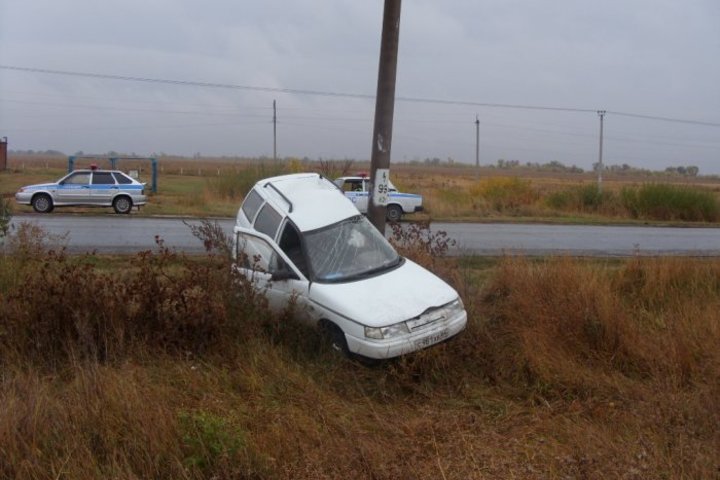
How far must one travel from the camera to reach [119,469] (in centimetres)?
397

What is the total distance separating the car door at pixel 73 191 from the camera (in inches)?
891

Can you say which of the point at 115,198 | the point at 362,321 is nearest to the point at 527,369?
the point at 362,321

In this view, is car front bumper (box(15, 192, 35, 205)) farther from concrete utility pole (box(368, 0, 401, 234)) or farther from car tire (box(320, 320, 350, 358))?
car tire (box(320, 320, 350, 358))

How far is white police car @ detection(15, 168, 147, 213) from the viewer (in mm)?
22406

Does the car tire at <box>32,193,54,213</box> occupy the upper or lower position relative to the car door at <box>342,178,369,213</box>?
lower

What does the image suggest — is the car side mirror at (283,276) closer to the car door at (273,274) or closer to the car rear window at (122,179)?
the car door at (273,274)

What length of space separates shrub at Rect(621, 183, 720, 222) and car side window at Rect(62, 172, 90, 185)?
21.8 metres

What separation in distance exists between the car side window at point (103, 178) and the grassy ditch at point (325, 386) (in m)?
16.0

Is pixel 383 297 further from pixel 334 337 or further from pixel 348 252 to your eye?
pixel 348 252

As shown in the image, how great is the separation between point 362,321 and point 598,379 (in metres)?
2.16

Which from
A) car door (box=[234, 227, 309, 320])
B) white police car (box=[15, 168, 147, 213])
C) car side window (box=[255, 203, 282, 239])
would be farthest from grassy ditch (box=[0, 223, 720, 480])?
white police car (box=[15, 168, 147, 213])

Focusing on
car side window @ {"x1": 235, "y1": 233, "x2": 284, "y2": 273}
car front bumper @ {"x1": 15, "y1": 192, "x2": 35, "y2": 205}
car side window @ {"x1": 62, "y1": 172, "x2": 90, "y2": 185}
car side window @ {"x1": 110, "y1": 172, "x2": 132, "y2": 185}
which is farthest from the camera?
car side window @ {"x1": 110, "y1": 172, "x2": 132, "y2": 185}

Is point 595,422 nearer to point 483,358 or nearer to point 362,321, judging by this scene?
point 483,358

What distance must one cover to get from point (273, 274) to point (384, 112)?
9.46ft
